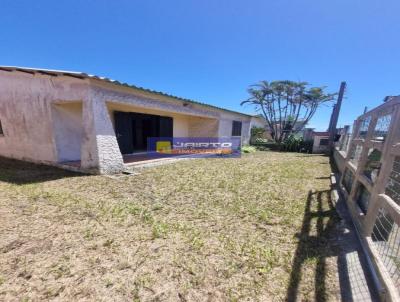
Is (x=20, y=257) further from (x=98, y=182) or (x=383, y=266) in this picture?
(x=383, y=266)

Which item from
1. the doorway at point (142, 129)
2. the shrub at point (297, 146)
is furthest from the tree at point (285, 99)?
the doorway at point (142, 129)

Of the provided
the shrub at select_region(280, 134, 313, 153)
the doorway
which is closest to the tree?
the shrub at select_region(280, 134, 313, 153)

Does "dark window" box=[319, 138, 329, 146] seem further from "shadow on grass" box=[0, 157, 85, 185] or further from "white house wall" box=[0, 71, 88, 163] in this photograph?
"shadow on grass" box=[0, 157, 85, 185]

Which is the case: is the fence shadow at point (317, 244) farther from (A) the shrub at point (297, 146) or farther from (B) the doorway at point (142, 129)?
(A) the shrub at point (297, 146)

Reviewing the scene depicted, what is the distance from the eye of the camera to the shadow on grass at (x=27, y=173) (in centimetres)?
475

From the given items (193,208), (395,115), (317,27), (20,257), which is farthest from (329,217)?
(317,27)

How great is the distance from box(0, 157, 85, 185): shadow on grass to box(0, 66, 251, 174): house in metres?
0.32

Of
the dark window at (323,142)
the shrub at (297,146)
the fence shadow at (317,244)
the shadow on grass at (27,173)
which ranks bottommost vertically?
the shadow on grass at (27,173)

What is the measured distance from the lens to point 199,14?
7445mm

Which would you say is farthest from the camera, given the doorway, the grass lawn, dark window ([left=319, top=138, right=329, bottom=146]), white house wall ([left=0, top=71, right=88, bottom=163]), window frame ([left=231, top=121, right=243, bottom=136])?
dark window ([left=319, top=138, right=329, bottom=146])

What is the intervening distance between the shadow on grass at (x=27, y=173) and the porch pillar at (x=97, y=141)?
635 millimetres

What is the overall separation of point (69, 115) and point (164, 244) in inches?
252

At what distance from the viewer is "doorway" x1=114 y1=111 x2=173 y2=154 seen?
26.8 feet

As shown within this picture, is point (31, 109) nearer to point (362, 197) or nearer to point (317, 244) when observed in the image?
point (317, 244)
